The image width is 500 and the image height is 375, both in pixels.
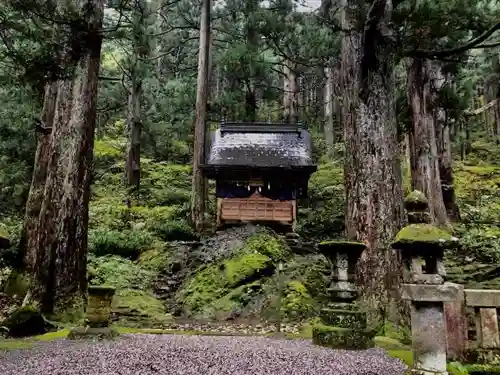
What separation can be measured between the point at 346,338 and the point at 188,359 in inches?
79.2

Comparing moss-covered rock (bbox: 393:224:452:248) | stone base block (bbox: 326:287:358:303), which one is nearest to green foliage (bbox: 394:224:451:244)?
moss-covered rock (bbox: 393:224:452:248)

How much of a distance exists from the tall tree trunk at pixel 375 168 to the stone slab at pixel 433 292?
8.02ft

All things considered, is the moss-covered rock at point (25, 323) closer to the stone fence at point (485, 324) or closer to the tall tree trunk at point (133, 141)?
the stone fence at point (485, 324)

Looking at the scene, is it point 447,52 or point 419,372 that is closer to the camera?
point 419,372

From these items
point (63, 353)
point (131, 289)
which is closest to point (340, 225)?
point (131, 289)

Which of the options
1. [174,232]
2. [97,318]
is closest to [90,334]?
[97,318]

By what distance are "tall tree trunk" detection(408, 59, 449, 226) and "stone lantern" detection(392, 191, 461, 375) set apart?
8.59m

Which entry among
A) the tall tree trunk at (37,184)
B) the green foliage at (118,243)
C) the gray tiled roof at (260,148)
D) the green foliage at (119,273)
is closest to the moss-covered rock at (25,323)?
the tall tree trunk at (37,184)

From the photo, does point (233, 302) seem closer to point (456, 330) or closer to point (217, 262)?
point (217, 262)

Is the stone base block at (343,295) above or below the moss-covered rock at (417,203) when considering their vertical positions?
below

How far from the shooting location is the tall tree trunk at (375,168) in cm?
646

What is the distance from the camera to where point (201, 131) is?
16.2 meters

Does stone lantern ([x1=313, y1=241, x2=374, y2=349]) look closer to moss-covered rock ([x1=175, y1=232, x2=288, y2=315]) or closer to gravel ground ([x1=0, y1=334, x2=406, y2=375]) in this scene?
gravel ground ([x1=0, y1=334, x2=406, y2=375])

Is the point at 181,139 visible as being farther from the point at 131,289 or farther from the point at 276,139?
the point at 131,289
